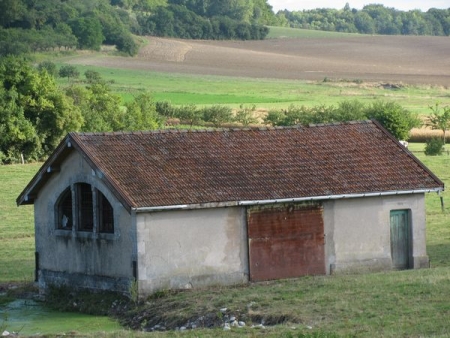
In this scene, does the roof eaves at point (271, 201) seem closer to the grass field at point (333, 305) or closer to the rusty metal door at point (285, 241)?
the rusty metal door at point (285, 241)

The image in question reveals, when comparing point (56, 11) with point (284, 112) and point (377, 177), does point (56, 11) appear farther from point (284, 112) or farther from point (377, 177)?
point (377, 177)

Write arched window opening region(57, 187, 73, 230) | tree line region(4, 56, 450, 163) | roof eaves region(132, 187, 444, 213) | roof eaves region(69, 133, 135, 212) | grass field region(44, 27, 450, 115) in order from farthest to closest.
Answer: grass field region(44, 27, 450, 115) < tree line region(4, 56, 450, 163) < arched window opening region(57, 187, 73, 230) < roof eaves region(132, 187, 444, 213) < roof eaves region(69, 133, 135, 212)

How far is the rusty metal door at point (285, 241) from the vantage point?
2797 centimetres

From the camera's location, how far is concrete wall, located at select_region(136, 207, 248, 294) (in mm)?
26594

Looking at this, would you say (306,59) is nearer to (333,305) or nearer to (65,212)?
(65,212)

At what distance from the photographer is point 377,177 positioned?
97.7 feet

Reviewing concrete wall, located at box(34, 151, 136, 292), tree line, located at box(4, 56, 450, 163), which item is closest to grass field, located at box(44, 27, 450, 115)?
tree line, located at box(4, 56, 450, 163)

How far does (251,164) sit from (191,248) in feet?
10.6

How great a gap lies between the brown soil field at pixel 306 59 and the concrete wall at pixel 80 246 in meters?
84.8

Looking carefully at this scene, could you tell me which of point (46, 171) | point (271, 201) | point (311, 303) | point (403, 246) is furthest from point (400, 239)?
point (46, 171)

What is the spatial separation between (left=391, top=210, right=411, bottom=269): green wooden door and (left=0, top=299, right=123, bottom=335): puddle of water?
8.24 meters

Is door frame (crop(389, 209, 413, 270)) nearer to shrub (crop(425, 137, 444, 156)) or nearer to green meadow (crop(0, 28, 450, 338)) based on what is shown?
green meadow (crop(0, 28, 450, 338))

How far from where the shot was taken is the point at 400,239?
98.4 ft

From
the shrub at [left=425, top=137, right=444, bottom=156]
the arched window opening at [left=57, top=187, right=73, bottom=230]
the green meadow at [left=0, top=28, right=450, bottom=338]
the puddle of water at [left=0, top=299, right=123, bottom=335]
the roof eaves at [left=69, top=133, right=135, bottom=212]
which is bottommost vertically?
the puddle of water at [left=0, top=299, right=123, bottom=335]
